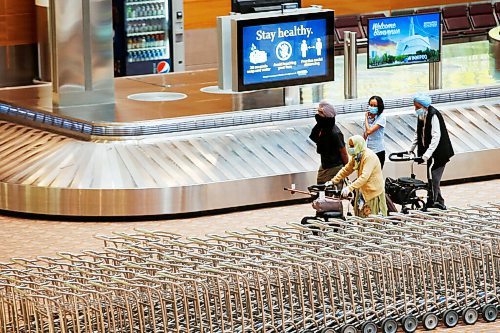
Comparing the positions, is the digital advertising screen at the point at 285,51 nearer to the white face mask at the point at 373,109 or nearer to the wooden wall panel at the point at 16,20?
the white face mask at the point at 373,109

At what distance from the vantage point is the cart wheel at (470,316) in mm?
10906

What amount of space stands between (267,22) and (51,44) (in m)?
2.72

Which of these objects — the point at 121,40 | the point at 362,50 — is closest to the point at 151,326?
the point at 121,40

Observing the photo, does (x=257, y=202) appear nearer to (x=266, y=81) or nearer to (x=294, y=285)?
(x=266, y=81)

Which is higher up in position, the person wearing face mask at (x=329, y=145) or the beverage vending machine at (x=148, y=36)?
the beverage vending machine at (x=148, y=36)

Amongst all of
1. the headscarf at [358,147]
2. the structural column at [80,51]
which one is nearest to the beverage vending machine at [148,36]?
the structural column at [80,51]

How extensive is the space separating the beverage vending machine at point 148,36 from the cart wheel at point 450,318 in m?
11.3

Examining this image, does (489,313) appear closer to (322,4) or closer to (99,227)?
(99,227)

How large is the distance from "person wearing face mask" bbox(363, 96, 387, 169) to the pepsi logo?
7.72m

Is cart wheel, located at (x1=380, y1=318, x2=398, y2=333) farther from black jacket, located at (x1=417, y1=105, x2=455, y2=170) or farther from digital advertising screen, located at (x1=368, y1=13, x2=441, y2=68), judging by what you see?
digital advertising screen, located at (x1=368, y1=13, x2=441, y2=68)

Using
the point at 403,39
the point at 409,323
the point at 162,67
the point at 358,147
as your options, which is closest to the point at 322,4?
the point at 162,67

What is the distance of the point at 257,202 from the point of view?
1537 centimetres

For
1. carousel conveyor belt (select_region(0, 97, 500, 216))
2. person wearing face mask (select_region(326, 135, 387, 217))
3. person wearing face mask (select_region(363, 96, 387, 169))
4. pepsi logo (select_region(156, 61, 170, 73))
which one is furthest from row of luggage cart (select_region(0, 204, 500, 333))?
pepsi logo (select_region(156, 61, 170, 73))

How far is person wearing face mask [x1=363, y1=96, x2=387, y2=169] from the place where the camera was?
1436 cm
